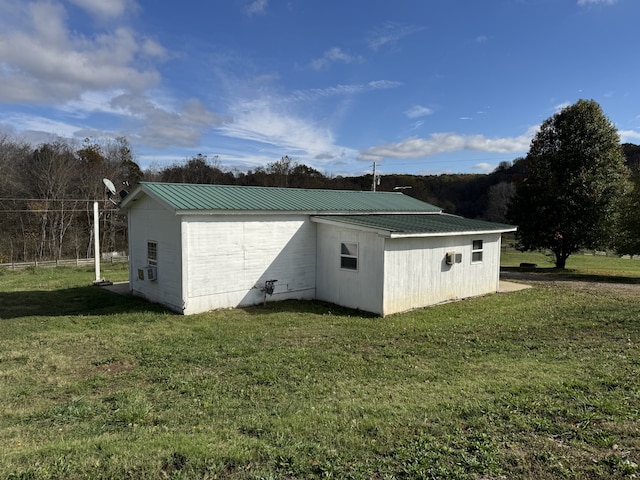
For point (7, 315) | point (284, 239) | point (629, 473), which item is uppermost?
point (284, 239)

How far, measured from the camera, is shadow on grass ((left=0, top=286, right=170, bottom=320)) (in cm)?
1105

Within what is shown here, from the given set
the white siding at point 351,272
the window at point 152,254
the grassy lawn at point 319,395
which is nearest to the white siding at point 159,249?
the window at point 152,254

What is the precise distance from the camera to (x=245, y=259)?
11773 mm

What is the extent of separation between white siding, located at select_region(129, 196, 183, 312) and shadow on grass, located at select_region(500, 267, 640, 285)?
48.1ft

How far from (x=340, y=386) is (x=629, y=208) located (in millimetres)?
19289

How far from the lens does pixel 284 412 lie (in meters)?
4.77

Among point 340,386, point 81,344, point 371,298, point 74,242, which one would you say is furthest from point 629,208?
point 74,242

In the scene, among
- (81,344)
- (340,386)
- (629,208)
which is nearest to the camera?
(340,386)

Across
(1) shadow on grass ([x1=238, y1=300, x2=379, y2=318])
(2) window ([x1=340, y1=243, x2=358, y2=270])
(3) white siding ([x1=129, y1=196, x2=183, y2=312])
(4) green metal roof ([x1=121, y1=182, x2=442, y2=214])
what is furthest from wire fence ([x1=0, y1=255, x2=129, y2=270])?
(2) window ([x1=340, y1=243, x2=358, y2=270])

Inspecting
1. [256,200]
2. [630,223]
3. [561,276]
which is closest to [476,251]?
[256,200]

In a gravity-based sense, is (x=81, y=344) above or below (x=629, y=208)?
below

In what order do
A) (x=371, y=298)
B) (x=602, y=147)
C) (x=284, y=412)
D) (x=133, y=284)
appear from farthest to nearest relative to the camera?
(x=602, y=147) → (x=133, y=284) → (x=371, y=298) → (x=284, y=412)

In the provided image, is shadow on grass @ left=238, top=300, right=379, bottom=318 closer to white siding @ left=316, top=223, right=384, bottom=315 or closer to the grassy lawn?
white siding @ left=316, top=223, right=384, bottom=315

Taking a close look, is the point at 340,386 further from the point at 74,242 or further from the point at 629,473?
the point at 74,242
